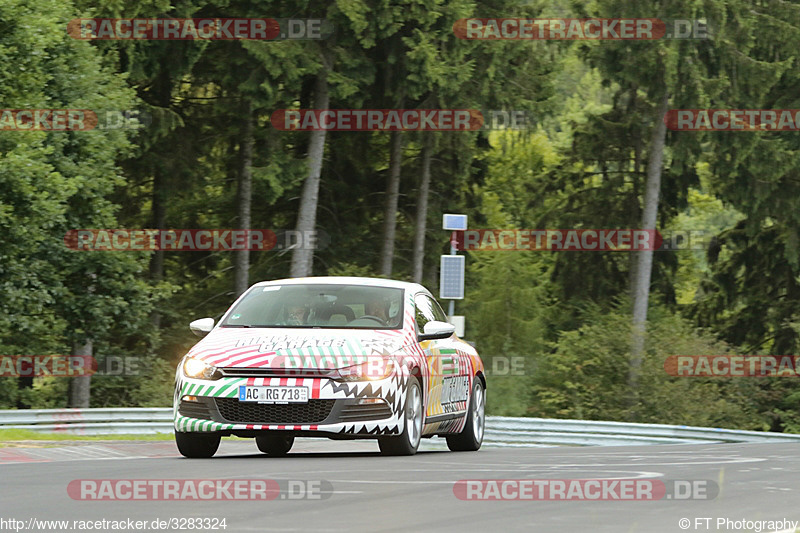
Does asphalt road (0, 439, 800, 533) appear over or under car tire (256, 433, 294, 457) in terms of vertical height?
over

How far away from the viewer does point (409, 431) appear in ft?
42.1

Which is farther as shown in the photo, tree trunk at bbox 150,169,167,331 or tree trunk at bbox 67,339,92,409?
tree trunk at bbox 150,169,167,331

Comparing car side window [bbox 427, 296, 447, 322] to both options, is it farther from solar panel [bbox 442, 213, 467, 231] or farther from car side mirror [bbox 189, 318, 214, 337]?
solar panel [bbox 442, 213, 467, 231]

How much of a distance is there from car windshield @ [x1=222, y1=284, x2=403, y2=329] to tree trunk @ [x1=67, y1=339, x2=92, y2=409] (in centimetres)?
2288

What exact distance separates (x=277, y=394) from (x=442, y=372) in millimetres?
2508

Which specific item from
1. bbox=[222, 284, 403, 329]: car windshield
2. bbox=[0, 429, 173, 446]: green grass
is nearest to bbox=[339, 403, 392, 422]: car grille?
bbox=[222, 284, 403, 329]: car windshield

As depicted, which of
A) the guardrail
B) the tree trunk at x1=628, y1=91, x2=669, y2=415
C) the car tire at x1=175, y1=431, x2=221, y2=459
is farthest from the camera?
the tree trunk at x1=628, y1=91, x2=669, y2=415

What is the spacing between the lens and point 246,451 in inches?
578

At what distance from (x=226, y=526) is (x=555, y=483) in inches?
130

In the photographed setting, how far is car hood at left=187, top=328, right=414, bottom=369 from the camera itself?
12.1 m

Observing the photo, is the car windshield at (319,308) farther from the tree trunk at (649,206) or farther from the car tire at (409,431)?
the tree trunk at (649,206)

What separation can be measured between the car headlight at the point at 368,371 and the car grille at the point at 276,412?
0.24 m

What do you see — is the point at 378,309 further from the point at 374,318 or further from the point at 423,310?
the point at 423,310

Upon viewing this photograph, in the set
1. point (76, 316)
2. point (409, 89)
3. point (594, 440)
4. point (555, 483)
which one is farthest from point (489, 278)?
point (555, 483)
